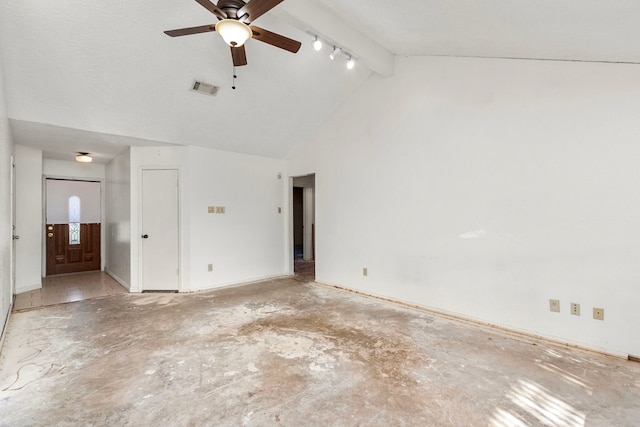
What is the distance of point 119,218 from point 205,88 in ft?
10.3

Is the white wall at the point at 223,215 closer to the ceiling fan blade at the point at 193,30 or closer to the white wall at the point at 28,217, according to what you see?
the white wall at the point at 28,217

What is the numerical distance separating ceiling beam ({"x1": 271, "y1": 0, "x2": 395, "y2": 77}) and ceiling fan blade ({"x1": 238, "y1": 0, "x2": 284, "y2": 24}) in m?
0.72

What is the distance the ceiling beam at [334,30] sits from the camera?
281 cm

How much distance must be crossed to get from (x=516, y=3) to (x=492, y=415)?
2.77 meters

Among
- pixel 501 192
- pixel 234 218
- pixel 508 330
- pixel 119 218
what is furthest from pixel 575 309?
pixel 119 218

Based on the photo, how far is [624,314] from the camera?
2.53 metres

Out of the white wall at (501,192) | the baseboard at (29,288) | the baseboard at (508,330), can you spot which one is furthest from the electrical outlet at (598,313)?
the baseboard at (29,288)

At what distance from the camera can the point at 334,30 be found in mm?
3166

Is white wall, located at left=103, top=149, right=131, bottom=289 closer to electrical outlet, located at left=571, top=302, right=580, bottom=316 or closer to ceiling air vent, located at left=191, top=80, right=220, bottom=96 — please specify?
ceiling air vent, located at left=191, top=80, right=220, bottom=96

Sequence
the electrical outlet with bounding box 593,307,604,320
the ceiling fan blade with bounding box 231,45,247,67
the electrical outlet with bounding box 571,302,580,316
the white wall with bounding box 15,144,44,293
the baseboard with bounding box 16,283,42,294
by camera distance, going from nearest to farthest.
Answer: the ceiling fan blade with bounding box 231,45,247,67
the electrical outlet with bounding box 593,307,604,320
the electrical outlet with bounding box 571,302,580,316
the baseboard with bounding box 16,283,42,294
the white wall with bounding box 15,144,44,293

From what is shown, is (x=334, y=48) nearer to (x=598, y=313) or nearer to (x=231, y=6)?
(x=231, y=6)

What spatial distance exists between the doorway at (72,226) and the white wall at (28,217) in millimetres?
1087

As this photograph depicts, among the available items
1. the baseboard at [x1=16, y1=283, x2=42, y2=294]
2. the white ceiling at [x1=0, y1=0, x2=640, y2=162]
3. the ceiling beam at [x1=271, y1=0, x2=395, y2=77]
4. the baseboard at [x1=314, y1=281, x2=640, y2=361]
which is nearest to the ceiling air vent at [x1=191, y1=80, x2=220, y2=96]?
the white ceiling at [x1=0, y1=0, x2=640, y2=162]

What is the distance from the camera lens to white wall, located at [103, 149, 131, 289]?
4.83m
